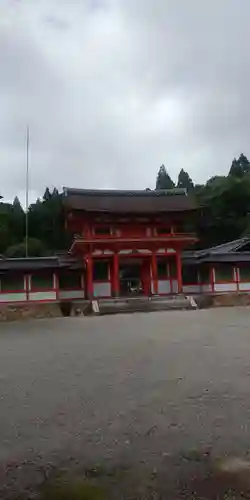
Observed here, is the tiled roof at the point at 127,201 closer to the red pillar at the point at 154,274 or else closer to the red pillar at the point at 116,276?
the red pillar at the point at 116,276

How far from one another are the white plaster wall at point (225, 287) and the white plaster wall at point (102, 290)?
232 inches

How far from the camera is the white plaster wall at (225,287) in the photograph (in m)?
24.5

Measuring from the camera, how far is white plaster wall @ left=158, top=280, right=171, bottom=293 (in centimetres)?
2511

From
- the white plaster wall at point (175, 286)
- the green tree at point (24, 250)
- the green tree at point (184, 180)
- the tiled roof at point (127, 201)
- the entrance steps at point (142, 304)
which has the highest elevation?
the green tree at point (184, 180)

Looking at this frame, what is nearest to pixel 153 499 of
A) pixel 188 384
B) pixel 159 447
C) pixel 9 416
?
pixel 159 447

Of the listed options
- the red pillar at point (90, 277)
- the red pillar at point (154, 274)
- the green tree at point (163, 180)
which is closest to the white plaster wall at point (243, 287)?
the red pillar at point (154, 274)

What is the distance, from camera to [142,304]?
2158cm

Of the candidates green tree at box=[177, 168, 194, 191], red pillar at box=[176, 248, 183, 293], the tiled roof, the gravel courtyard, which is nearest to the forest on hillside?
green tree at box=[177, 168, 194, 191]

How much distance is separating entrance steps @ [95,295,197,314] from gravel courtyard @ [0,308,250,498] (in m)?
13.1

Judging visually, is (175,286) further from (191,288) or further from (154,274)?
(154,274)

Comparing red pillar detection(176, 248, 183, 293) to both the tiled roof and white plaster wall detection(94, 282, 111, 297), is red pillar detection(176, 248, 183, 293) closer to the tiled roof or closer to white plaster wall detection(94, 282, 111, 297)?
→ the tiled roof

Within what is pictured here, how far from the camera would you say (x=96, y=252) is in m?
23.6

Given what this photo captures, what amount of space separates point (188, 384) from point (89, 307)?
55.4ft

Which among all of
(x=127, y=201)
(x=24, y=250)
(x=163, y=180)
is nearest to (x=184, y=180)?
(x=163, y=180)
